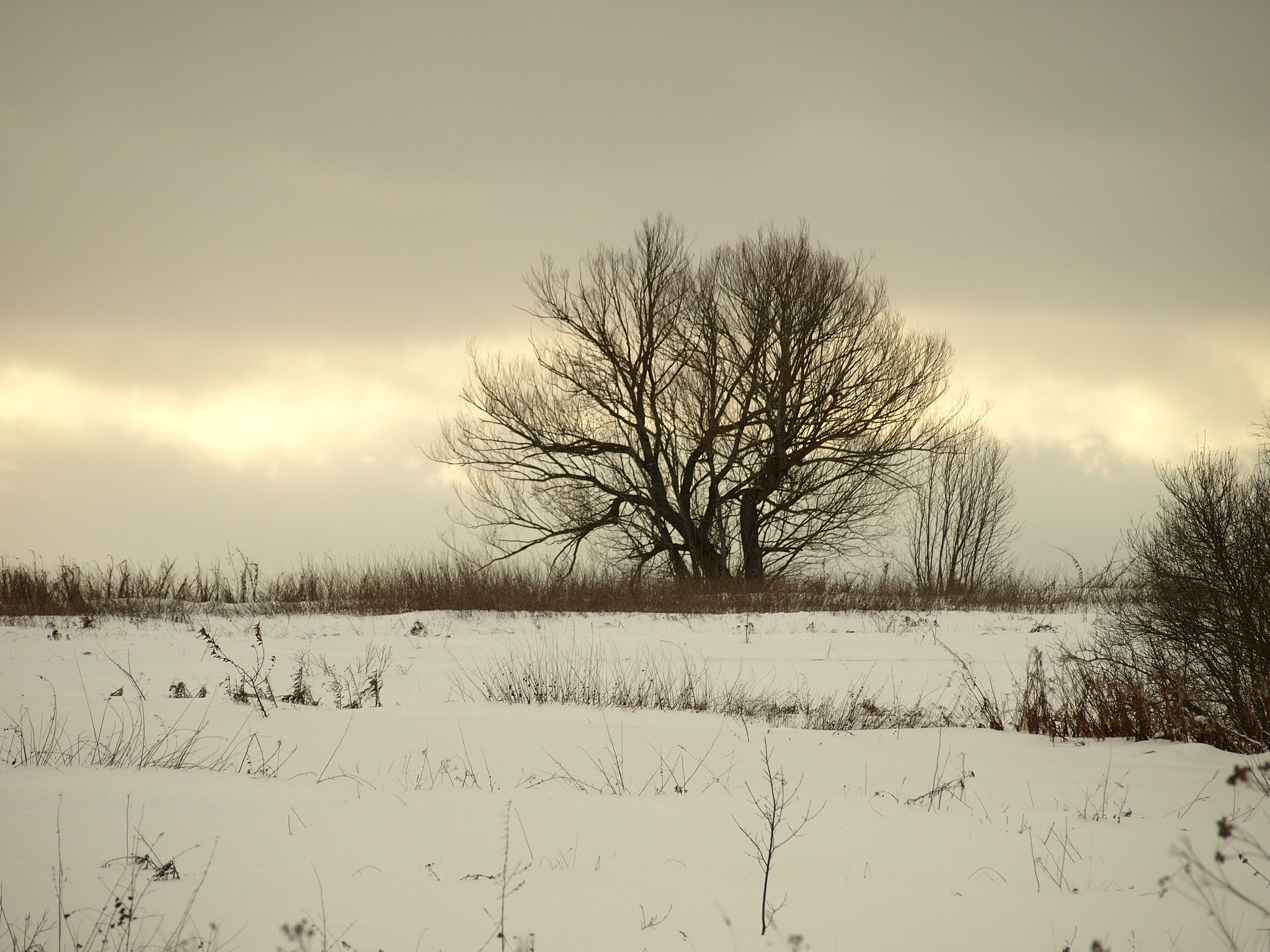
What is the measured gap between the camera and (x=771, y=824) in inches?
136

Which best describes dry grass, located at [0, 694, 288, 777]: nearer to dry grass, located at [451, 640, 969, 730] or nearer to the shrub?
dry grass, located at [451, 640, 969, 730]

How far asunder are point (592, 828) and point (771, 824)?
3.52 ft

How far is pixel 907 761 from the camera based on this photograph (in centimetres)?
598

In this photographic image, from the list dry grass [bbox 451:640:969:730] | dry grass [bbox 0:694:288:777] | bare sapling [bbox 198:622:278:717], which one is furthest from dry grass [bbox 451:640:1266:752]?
dry grass [bbox 0:694:288:777]

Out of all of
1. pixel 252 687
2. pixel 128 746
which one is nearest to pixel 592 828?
pixel 128 746

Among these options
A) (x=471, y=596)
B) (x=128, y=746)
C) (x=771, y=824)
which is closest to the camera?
(x=771, y=824)

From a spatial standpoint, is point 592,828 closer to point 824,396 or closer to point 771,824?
point 771,824

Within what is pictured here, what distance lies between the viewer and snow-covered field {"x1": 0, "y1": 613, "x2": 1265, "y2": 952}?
9.82 feet

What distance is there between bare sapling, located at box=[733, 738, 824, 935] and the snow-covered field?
46 millimetres

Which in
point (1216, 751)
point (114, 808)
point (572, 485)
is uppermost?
point (572, 485)

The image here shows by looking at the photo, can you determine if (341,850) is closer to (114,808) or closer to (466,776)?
(114,808)

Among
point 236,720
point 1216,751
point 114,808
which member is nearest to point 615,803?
point 114,808

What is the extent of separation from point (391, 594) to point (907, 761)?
49.5 feet

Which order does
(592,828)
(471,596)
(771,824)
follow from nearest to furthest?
(771,824)
(592,828)
(471,596)
